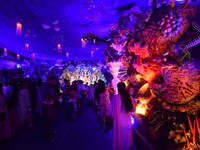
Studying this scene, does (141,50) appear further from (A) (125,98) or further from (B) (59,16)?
(B) (59,16)

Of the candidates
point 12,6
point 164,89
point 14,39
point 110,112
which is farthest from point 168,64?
point 14,39

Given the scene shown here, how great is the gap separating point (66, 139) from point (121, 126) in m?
2.88

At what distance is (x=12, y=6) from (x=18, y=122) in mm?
4413

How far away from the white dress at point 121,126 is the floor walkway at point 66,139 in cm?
121

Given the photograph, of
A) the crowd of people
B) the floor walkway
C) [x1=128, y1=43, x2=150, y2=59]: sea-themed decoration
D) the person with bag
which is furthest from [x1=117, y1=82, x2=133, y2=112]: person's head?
the person with bag

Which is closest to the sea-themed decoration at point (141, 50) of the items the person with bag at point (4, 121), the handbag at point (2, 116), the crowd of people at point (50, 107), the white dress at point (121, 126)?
the crowd of people at point (50, 107)

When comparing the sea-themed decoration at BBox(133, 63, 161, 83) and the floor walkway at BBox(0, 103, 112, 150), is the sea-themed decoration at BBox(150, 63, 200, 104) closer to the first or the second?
the sea-themed decoration at BBox(133, 63, 161, 83)

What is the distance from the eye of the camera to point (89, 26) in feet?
32.5

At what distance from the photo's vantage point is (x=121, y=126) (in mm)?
5746

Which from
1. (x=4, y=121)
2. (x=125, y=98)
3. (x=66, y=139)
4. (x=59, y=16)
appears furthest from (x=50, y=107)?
(x=59, y=16)

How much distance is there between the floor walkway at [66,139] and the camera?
6.99 meters

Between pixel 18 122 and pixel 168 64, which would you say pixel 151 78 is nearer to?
pixel 168 64

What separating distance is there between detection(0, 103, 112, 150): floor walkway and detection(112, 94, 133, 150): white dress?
3.95ft

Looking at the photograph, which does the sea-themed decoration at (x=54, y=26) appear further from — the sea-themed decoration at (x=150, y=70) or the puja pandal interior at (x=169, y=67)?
the sea-themed decoration at (x=150, y=70)
